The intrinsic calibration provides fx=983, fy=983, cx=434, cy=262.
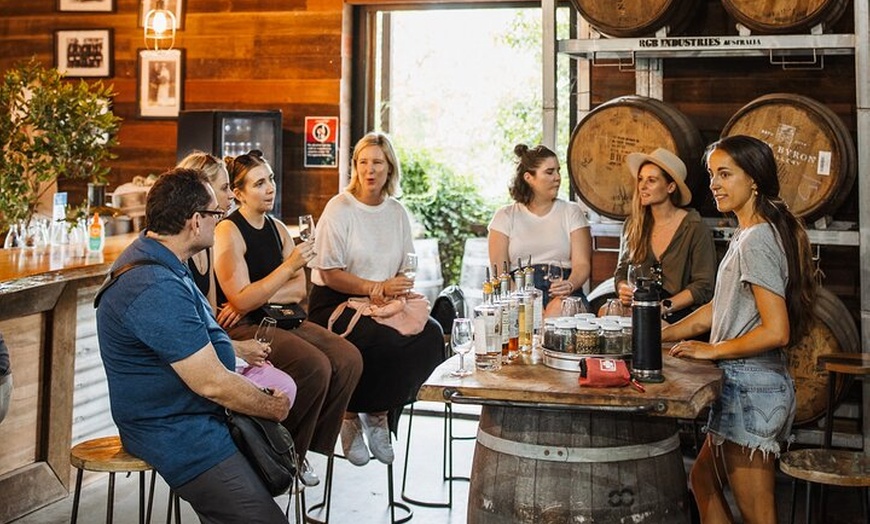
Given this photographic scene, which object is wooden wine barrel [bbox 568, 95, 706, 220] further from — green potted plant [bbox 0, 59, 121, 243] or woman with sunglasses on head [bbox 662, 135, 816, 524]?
green potted plant [bbox 0, 59, 121, 243]

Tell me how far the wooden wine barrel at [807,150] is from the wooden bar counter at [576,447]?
5.77 feet

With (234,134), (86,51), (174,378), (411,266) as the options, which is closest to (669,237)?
(411,266)

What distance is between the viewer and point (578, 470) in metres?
2.61

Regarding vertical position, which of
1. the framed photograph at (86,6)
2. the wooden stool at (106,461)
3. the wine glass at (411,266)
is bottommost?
the wooden stool at (106,461)

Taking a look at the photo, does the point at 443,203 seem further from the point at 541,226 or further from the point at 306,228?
the point at 306,228

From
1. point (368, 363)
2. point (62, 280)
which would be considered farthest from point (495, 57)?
point (62, 280)

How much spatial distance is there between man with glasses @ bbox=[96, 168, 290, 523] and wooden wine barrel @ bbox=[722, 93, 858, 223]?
257 cm

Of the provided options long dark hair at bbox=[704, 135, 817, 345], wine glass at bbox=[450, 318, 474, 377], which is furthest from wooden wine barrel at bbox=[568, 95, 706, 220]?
wine glass at bbox=[450, 318, 474, 377]

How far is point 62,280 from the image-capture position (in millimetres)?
4008

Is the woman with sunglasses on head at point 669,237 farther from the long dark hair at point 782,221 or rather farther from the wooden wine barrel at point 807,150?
the long dark hair at point 782,221

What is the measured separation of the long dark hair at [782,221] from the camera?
3074mm

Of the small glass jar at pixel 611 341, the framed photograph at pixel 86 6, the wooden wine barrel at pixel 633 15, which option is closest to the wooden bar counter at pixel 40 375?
the small glass jar at pixel 611 341

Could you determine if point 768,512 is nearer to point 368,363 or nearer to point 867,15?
point 368,363

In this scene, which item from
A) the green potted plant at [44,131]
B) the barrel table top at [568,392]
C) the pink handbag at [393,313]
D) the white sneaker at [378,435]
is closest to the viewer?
the barrel table top at [568,392]
